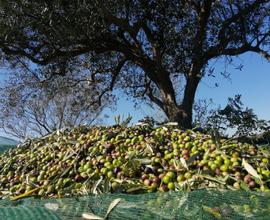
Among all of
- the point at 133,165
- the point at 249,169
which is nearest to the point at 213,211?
the point at 249,169

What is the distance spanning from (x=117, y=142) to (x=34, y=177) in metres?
0.76

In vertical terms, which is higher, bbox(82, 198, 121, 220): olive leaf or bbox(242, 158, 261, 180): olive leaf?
bbox(242, 158, 261, 180): olive leaf

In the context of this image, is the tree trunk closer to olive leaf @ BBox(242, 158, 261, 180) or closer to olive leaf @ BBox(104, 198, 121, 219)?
olive leaf @ BBox(242, 158, 261, 180)

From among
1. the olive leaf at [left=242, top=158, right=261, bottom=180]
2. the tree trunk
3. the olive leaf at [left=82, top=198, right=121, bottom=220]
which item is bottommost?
the olive leaf at [left=82, top=198, right=121, bottom=220]

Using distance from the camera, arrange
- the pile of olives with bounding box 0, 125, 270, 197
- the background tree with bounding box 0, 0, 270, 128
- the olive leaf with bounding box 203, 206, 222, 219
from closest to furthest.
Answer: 1. the olive leaf with bounding box 203, 206, 222, 219
2. the pile of olives with bounding box 0, 125, 270, 197
3. the background tree with bounding box 0, 0, 270, 128

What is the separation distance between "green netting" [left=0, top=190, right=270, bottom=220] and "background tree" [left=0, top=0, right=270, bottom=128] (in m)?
Result: 7.93

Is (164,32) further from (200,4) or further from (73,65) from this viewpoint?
(73,65)

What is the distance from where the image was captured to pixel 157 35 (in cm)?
1190

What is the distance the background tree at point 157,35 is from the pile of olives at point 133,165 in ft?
19.9

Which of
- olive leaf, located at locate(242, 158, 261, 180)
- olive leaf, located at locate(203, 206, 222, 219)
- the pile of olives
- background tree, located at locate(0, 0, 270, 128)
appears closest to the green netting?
olive leaf, located at locate(203, 206, 222, 219)

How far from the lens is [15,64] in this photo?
13445mm

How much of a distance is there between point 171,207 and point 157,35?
10.3 m

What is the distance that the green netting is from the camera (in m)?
1.91

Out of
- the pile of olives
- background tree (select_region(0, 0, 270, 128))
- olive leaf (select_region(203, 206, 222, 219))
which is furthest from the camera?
background tree (select_region(0, 0, 270, 128))
